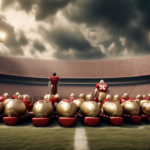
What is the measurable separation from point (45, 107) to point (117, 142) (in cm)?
333

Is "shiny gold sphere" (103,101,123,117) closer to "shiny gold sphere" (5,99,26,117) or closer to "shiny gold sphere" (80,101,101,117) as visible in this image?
"shiny gold sphere" (80,101,101,117)

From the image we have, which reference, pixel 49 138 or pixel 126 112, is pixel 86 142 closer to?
pixel 49 138

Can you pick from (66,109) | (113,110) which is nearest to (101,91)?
(113,110)

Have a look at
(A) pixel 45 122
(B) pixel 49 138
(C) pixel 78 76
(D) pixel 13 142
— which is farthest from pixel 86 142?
(C) pixel 78 76

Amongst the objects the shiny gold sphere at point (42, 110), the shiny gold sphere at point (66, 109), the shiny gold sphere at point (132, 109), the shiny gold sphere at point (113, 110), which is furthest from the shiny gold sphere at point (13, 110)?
the shiny gold sphere at point (132, 109)

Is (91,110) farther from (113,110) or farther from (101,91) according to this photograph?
(101,91)

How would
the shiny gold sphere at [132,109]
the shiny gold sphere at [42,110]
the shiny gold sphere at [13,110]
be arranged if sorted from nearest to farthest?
the shiny gold sphere at [42,110] → the shiny gold sphere at [13,110] → the shiny gold sphere at [132,109]

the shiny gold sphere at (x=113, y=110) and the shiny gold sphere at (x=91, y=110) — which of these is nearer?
the shiny gold sphere at (x=91, y=110)

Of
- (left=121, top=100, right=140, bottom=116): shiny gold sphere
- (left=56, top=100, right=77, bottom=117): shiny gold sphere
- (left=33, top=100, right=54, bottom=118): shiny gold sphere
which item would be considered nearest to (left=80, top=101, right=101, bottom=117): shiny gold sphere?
(left=56, top=100, right=77, bottom=117): shiny gold sphere

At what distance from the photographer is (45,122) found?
6109 millimetres

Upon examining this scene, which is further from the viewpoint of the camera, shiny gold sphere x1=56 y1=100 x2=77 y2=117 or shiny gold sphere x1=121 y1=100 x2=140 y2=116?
shiny gold sphere x1=121 y1=100 x2=140 y2=116

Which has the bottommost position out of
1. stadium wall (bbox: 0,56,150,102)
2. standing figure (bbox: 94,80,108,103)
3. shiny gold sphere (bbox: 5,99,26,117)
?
shiny gold sphere (bbox: 5,99,26,117)

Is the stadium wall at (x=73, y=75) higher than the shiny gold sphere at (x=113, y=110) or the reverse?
higher

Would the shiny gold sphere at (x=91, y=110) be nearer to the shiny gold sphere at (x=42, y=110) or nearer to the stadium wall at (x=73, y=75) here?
the shiny gold sphere at (x=42, y=110)
